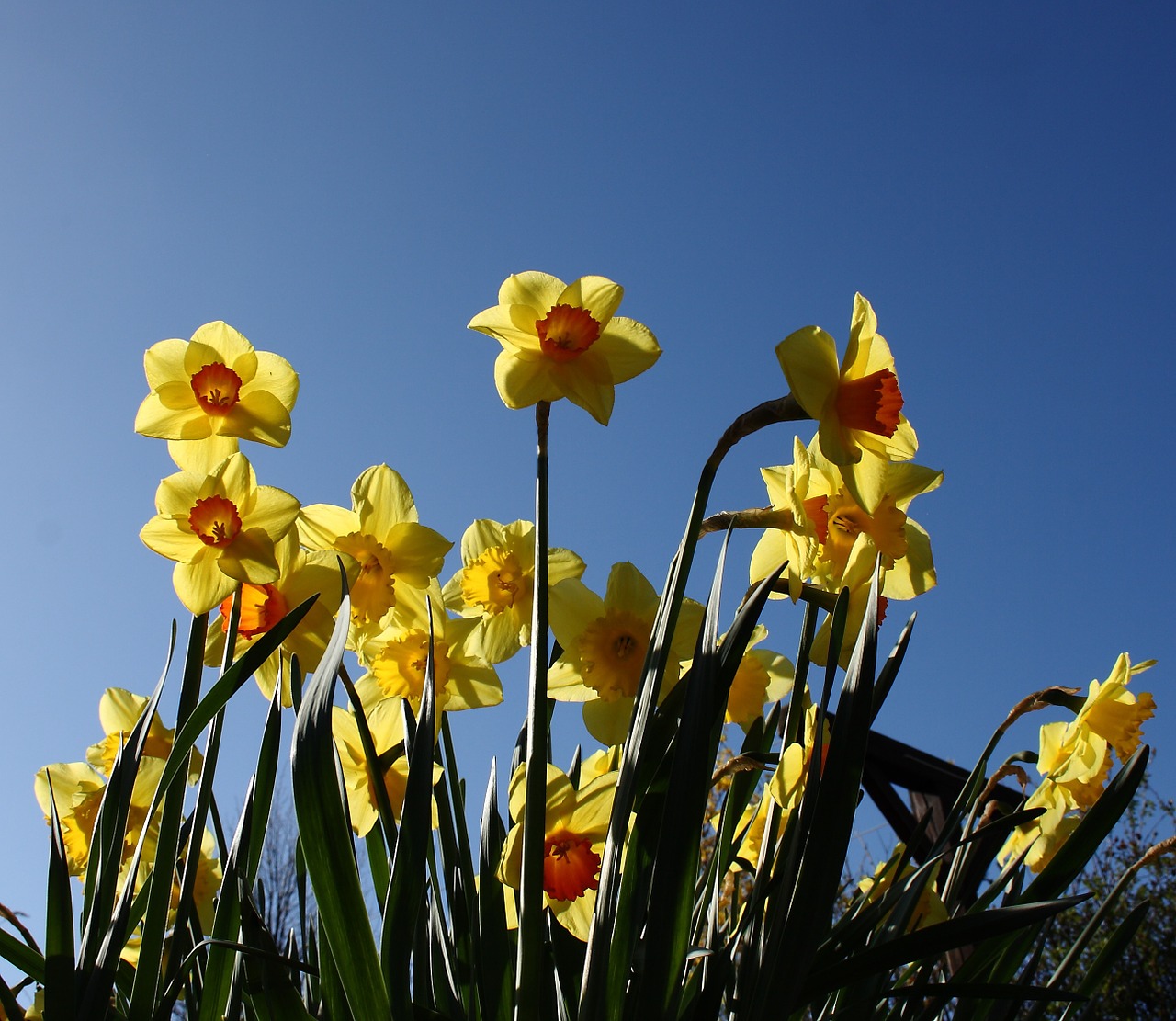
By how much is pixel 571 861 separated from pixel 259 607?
1.55 feet

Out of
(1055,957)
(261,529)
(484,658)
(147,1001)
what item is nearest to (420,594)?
(484,658)

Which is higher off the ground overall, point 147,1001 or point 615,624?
point 615,624

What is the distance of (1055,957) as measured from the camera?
5898mm

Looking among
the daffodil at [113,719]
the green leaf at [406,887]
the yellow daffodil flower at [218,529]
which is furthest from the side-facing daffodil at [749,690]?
the daffodil at [113,719]

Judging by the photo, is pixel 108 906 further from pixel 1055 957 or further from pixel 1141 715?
pixel 1055 957

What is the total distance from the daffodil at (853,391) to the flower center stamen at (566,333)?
9.8 inches

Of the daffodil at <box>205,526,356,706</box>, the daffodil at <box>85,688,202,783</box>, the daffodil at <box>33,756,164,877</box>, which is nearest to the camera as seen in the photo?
the daffodil at <box>205,526,356,706</box>

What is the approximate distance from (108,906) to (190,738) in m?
0.19

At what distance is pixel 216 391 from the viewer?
1.08 metres

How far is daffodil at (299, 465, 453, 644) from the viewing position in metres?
1.11

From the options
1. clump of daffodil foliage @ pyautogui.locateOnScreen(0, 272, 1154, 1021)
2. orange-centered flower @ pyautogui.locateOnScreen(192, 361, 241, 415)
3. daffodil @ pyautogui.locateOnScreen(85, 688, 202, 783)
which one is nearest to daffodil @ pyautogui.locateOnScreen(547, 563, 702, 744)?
clump of daffodil foliage @ pyautogui.locateOnScreen(0, 272, 1154, 1021)

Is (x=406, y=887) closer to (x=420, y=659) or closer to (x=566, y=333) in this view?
(x=420, y=659)

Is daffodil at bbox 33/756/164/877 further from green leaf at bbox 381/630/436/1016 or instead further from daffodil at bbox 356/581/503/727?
green leaf at bbox 381/630/436/1016

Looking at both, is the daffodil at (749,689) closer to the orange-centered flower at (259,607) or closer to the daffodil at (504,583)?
the daffodil at (504,583)
